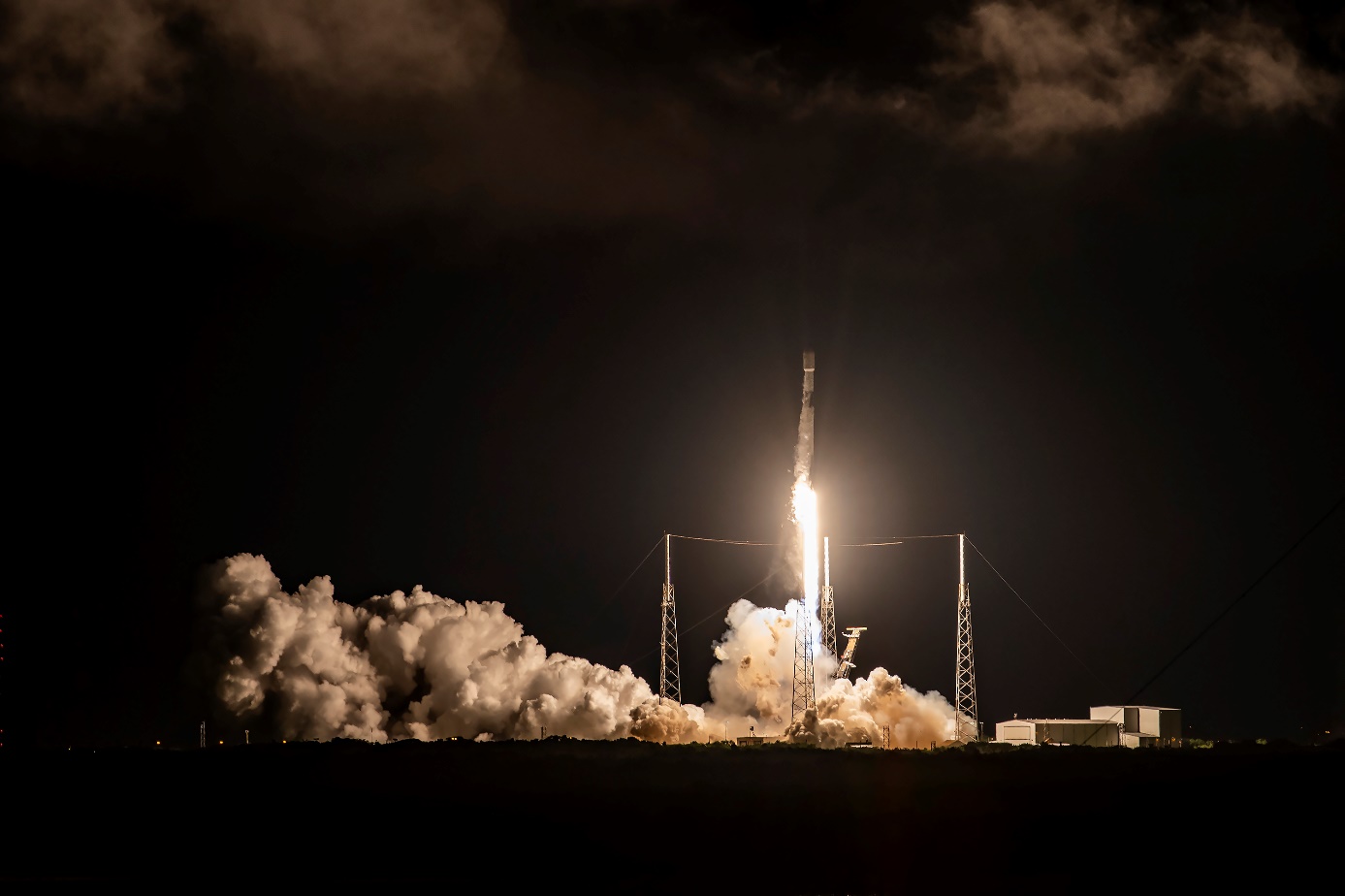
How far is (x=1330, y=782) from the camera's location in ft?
255

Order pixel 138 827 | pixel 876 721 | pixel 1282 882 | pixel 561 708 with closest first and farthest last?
pixel 1282 882 → pixel 138 827 → pixel 876 721 → pixel 561 708

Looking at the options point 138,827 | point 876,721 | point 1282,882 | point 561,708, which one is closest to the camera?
point 1282,882

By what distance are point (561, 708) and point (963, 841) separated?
41185mm

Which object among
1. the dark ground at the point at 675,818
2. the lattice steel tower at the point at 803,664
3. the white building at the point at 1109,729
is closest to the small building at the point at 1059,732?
the white building at the point at 1109,729

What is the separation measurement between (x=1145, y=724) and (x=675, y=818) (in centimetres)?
4487

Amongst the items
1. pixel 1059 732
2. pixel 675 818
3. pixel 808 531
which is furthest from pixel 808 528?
pixel 675 818

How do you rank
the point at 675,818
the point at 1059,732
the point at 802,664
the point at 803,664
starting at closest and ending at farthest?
the point at 675,818 < the point at 803,664 < the point at 802,664 < the point at 1059,732

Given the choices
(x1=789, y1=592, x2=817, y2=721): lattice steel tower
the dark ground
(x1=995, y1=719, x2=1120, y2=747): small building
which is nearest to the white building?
(x1=995, y1=719, x2=1120, y2=747): small building

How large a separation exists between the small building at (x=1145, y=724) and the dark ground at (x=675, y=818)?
27.3 ft

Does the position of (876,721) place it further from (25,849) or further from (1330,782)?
(25,849)

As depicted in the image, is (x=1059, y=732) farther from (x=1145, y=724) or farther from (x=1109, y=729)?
(x=1145, y=724)

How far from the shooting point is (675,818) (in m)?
77.1

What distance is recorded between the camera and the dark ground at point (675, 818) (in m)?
63.3

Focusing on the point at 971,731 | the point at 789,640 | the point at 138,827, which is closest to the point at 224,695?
the point at 138,827
